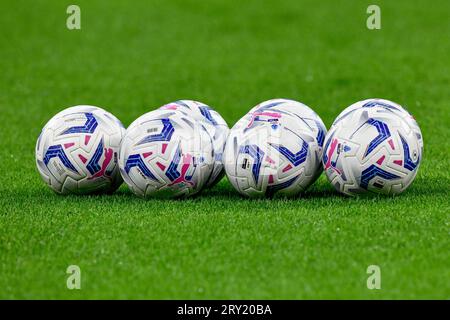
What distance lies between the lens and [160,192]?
10555 mm

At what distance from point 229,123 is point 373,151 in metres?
6.79

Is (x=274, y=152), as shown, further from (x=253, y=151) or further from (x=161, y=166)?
(x=161, y=166)

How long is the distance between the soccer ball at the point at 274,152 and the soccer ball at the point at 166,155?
1.05 ft

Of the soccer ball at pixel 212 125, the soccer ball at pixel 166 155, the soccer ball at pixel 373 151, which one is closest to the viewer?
the soccer ball at pixel 373 151

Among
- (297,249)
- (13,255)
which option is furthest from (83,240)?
(297,249)

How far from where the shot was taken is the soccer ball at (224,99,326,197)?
10211mm

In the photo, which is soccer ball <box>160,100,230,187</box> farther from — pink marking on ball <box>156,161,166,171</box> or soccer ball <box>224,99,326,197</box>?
pink marking on ball <box>156,161,166,171</box>

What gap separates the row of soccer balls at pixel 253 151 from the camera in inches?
397

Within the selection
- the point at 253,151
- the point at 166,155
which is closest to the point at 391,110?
the point at 253,151

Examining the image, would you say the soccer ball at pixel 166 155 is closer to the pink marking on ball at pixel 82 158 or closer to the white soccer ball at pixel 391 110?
the pink marking on ball at pixel 82 158

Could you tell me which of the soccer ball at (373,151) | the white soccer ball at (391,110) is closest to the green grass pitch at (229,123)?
the soccer ball at (373,151)

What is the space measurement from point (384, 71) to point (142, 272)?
12412 millimetres

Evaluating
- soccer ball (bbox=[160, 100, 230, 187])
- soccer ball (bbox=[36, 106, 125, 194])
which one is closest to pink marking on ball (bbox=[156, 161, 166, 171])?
soccer ball (bbox=[160, 100, 230, 187])
